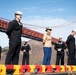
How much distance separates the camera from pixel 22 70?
699 centimetres

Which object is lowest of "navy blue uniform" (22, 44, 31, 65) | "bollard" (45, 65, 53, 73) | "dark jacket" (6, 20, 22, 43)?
"bollard" (45, 65, 53, 73)

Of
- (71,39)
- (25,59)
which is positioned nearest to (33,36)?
(25,59)

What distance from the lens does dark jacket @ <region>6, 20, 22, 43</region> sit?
7722 mm

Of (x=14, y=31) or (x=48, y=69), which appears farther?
(x=48, y=69)

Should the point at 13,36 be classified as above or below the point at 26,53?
above

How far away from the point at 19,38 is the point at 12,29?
312 millimetres

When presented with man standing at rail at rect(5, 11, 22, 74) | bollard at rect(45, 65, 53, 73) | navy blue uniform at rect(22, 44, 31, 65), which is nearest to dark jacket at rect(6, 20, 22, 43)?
man standing at rail at rect(5, 11, 22, 74)

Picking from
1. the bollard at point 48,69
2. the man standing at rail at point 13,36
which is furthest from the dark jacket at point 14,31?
the bollard at point 48,69

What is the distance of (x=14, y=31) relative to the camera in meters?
7.81

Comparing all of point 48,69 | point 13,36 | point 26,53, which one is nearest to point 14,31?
point 13,36

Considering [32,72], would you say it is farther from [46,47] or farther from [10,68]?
[46,47]

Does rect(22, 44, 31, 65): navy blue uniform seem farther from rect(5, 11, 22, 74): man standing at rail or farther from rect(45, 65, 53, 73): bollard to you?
rect(5, 11, 22, 74): man standing at rail

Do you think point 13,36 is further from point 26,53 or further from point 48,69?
point 26,53

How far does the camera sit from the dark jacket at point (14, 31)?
25.3 ft
